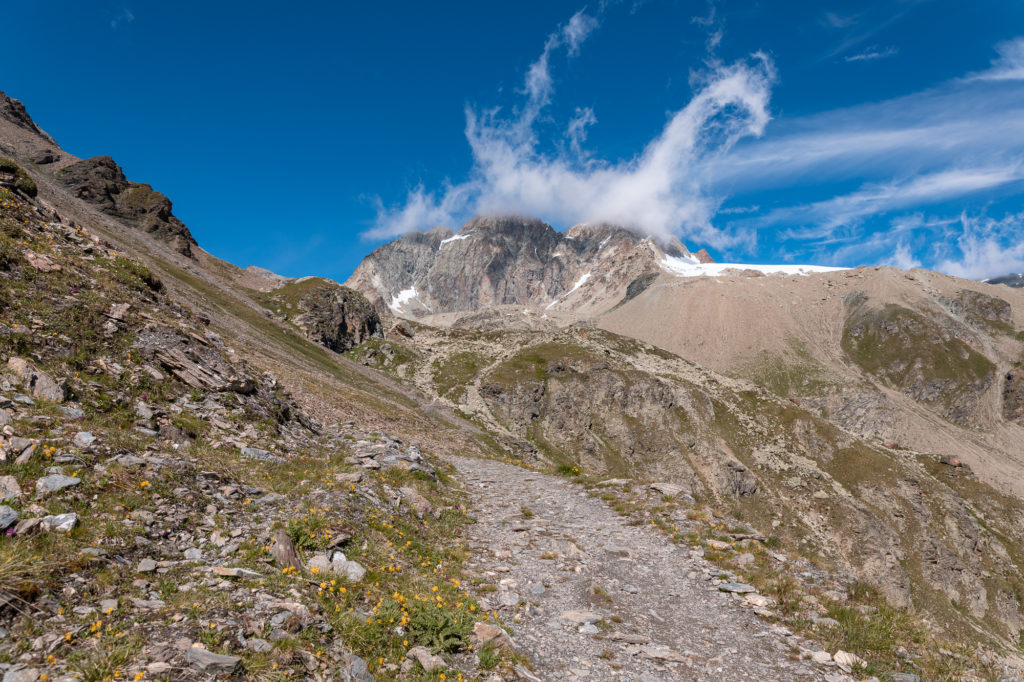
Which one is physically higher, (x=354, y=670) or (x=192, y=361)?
(x=192, y=361)

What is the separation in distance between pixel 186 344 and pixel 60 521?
506 inches

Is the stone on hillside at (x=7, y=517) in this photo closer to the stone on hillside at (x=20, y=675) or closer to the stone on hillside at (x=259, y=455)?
the stone on hillside at (x=20, y=675)

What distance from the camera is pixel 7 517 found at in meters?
7.28

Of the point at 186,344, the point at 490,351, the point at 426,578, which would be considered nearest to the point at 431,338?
the point at 490,351

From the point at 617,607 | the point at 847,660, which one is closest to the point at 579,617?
the point at 617,607

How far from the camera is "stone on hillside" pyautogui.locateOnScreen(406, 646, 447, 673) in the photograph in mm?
7863

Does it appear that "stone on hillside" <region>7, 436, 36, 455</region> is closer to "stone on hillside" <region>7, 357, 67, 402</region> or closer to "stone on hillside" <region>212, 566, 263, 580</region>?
"stone on hillside" <region>7, 357, 67, 402</region>

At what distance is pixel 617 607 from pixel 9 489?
42.8 ft

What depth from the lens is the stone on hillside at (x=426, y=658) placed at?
7863mm

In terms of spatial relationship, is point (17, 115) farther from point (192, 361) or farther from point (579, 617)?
point (579, 617)

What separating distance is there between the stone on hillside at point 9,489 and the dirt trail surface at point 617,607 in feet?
32.0

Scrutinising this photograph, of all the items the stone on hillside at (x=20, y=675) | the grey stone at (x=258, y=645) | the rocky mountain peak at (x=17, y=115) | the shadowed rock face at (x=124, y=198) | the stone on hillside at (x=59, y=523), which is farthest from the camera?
the rocky mountain peak at (x=17, y=115)

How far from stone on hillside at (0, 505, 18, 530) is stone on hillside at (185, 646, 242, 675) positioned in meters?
4.01

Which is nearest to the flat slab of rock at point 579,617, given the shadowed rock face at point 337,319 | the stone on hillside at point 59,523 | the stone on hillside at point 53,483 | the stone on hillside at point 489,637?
the stone on hillside at point 489,637
